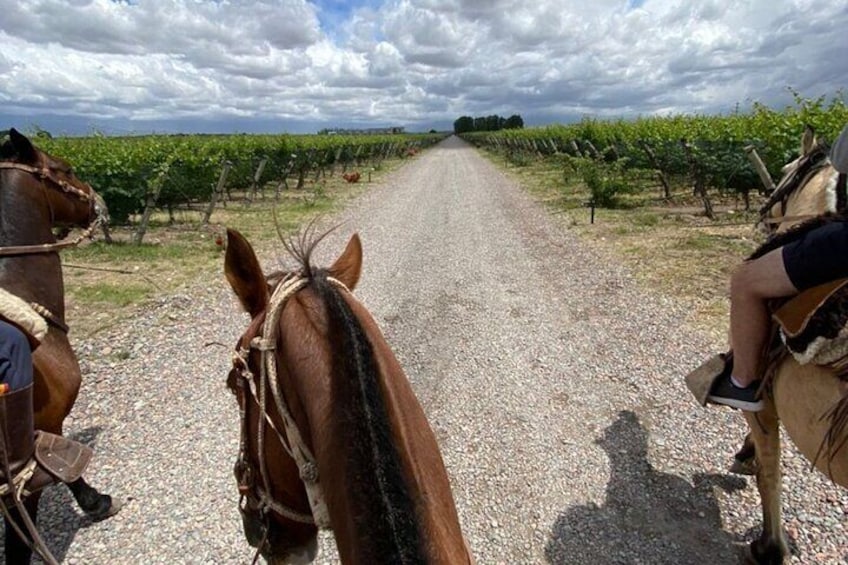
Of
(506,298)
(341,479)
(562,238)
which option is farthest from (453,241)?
(341,479)

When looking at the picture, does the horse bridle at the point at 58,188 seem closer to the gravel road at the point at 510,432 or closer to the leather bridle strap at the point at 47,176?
the leather bridle strap at the point at 47,176

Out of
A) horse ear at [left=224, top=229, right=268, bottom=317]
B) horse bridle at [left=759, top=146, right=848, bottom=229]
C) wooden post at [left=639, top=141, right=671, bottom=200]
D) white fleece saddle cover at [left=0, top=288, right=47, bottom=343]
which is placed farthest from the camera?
wooden post at [left=639, top=141, right=671, bottom=200]

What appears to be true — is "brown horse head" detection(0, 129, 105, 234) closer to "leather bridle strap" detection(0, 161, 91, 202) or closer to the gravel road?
"leather bridle strap" detection(0, 161, 91, 202)

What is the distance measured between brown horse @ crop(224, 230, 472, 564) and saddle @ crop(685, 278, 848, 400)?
66.6 inches

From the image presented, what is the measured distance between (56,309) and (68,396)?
1.95ft

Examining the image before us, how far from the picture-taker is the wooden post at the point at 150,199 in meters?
10.9

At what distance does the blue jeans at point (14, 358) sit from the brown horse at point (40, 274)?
56 centimetres

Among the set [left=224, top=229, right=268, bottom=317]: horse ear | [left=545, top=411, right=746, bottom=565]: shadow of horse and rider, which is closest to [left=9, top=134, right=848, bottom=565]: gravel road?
[left=545, top=411, right=746, bottom=565]: shadow of horse and rider

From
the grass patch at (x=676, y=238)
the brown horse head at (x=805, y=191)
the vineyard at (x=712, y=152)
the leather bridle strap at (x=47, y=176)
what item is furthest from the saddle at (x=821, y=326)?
the leather bridle strap at (x=47, y=176)

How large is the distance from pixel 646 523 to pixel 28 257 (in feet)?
14.0

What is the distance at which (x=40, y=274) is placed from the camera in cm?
311

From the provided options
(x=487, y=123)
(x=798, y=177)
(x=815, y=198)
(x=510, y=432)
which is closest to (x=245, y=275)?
(x=815, y=198)

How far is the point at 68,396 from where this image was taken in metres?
3.04

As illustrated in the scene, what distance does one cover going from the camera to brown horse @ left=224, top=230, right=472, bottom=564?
1.02 m
